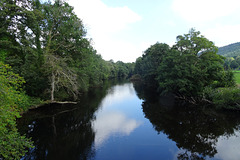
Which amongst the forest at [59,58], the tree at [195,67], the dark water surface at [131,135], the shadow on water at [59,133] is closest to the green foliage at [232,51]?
the tree at [195,67]

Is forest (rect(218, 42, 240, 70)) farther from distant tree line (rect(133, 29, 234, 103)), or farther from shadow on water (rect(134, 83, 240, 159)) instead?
shadow on water (rect(134, 83, 240, 159))

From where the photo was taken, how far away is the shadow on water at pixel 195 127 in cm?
1066

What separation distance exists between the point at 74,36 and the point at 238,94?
992 inches

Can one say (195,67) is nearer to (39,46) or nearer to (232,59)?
(39,46)

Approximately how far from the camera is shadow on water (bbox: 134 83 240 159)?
10.7 meters

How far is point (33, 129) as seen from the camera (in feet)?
44.1

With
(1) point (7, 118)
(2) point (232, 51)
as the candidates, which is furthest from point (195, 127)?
(2) point (232, 51)

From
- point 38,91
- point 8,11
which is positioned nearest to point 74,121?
point 38,91

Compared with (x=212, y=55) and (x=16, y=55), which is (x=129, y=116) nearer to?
(x=16, y=55)

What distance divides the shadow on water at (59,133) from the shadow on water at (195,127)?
24.6 feet

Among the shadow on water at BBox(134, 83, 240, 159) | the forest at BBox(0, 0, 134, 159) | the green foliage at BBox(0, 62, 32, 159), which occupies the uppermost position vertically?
the forest at BBox(0, 0, 134, 159)

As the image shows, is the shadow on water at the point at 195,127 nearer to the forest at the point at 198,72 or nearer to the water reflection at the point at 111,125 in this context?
the water reflection at the point at 111,125

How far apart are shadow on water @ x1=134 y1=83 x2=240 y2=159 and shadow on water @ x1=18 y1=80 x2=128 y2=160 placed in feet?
24.6

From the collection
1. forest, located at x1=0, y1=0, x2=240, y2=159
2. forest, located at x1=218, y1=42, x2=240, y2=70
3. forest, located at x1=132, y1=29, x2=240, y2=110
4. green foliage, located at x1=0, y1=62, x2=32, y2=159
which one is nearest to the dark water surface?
forest, located at x1=0, y1=0, x2=240, y2=159
